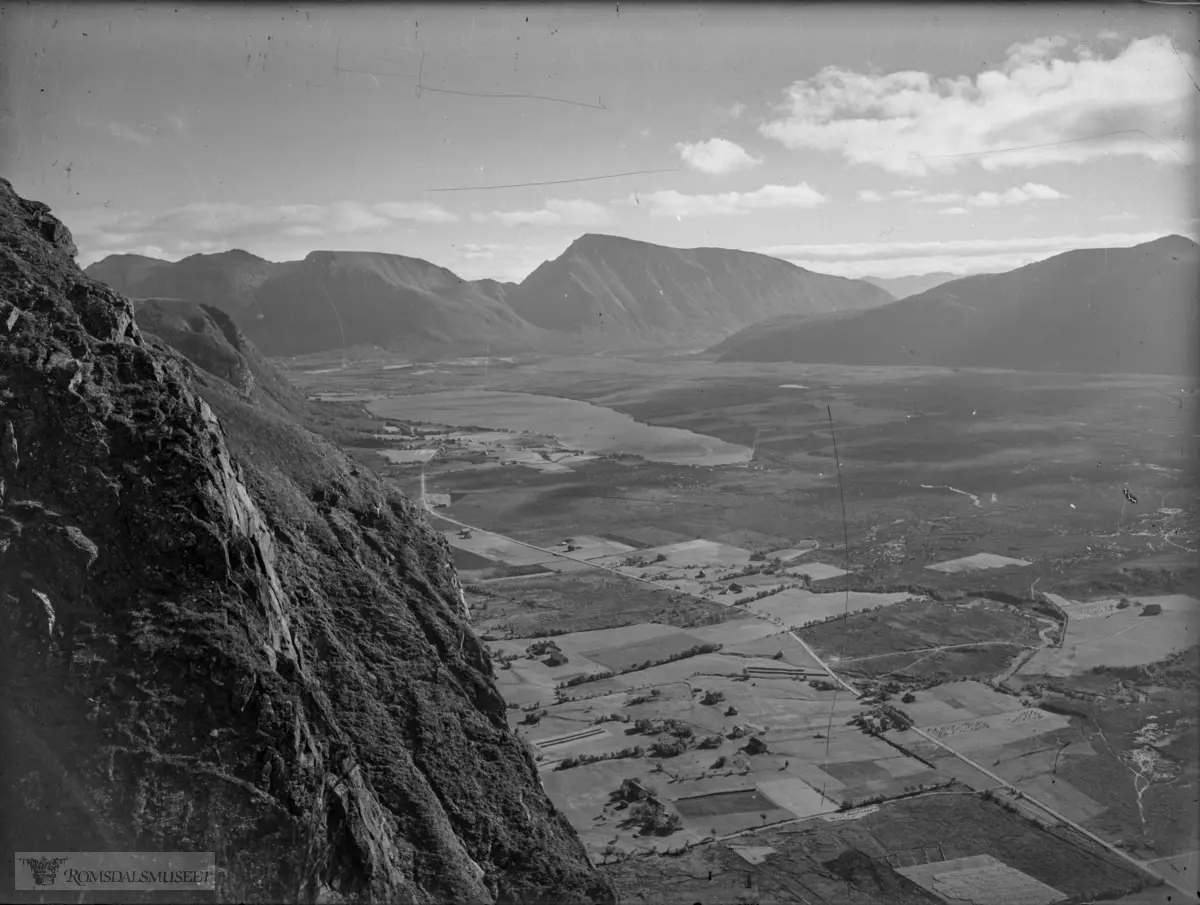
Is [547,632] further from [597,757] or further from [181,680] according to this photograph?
[181,680]

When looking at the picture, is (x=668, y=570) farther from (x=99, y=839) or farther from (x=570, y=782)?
(x=99, y=839)

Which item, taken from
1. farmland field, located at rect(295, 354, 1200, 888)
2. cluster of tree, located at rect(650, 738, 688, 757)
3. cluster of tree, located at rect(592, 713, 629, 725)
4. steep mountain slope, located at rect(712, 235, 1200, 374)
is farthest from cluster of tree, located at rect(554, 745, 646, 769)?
steep mountain slope, located at rect(712, 235, 1200, 374)

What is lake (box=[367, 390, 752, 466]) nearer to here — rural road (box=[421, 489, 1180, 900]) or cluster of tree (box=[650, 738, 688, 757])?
rural road (box=[421, 489, 1180, 900])

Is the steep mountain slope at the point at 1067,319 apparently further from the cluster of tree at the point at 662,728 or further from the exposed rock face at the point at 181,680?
the exposed rock face at the point at 181,680

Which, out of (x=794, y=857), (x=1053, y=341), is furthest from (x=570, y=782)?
(x=1053, y=341)

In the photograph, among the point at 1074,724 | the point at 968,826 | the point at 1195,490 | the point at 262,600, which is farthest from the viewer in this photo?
the point at 1195,490

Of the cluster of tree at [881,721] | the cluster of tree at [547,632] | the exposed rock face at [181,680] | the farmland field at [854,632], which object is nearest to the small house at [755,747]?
the farmland field at [854,632]

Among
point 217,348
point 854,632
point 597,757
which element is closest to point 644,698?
point 597,757
